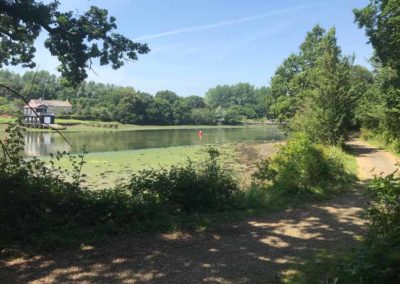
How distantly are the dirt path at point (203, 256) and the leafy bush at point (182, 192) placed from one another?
3.38 feet

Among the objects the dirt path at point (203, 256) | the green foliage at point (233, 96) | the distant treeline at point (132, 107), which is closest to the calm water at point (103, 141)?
the distant treeline at point (132, 107)

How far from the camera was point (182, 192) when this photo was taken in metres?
8.57

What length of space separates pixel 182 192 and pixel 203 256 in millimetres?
2746

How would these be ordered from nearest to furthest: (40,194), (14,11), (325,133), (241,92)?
(40,194) → (14,11) → (325,133) → (241,92)

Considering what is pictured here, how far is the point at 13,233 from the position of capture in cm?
635

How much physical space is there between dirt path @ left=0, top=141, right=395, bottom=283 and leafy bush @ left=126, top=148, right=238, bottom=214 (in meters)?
1.03

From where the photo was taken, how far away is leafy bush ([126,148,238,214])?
27.4 feet

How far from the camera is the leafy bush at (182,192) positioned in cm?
835

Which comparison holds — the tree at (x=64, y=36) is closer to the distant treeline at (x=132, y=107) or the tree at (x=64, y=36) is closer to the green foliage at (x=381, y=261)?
the green foliage at (x=381, y=261)

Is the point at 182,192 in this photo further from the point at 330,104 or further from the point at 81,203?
the point at 330,104

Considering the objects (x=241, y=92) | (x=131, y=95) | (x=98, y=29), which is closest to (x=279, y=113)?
(x=98, y=29)

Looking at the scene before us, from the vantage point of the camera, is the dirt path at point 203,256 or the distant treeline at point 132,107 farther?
the distant treeline at point 132,107

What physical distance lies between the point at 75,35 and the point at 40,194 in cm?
398

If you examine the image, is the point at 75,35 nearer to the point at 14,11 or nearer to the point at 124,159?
the point at 14,11
